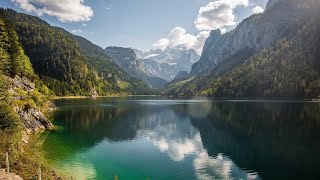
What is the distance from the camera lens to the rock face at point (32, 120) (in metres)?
84.2

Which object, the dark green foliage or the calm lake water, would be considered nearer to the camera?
the calm lake water

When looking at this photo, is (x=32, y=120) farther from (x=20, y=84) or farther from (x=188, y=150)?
(x=188, y=150)

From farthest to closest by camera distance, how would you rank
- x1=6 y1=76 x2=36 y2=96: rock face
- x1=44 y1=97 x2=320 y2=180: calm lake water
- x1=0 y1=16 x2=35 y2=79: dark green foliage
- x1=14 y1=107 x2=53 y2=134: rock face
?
x1=6 y1=76 x2=36 y2=96: rock face < x1=0 y1=16 x2=35 y2=79: dark green foliage < x1=14 y1=107 x2=53 y2=134: rock face < x1=44 y1=97 x2=320 y2=180: calm lake water

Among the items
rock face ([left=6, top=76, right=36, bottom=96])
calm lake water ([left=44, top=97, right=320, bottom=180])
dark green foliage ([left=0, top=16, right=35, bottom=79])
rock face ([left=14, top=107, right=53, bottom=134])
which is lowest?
calm lake water ([left=44, top=97, right=320, bottom=180])

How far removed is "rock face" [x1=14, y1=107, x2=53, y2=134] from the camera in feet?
276

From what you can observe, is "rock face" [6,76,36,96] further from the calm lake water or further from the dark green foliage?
the calm lake water

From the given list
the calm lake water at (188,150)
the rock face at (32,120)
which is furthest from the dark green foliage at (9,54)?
the calm lake water at (188,150)

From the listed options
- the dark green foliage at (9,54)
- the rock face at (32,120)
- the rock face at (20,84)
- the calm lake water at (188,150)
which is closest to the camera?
the calm lake water at (188,150)

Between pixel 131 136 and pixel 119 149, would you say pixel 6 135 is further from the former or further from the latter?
pixel 131 136

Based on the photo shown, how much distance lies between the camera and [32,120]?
89.4 metres

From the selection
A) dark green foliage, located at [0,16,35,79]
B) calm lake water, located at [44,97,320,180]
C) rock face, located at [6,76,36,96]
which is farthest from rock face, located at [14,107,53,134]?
rock face, located at [6,76,36,96]

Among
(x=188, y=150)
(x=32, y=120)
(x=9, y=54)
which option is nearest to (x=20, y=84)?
(x=9, y=54)

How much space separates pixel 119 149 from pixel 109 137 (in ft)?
52.3

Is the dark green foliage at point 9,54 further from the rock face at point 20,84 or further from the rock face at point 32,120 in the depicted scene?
the rock face at point 32,120
